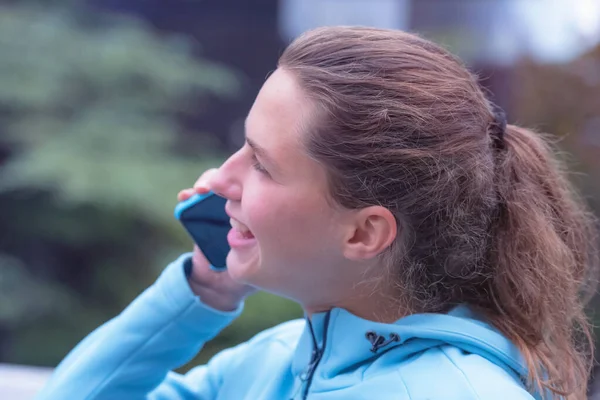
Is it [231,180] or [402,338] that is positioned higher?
[231,180]

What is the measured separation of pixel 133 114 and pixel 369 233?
2.44 meters

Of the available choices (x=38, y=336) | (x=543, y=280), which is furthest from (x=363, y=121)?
(x=38, y=336)

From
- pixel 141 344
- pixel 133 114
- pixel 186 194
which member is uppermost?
pixel 186 194

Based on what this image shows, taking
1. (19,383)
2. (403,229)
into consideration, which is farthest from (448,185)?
(19,383)

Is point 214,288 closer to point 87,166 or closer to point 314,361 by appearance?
point 314,361

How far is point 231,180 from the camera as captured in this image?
3.10 ft

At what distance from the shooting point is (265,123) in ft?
2.96

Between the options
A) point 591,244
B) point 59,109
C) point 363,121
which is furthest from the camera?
point 59,109

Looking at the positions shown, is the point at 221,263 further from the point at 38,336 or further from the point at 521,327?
the point at 38,336

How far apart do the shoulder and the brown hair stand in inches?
2.9

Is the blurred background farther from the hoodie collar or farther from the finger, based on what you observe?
the hoodie collar

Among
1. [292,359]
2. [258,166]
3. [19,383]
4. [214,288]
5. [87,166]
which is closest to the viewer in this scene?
[258,166]

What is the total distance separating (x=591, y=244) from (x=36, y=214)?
7.96 ft

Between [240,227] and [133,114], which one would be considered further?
[133,114]
